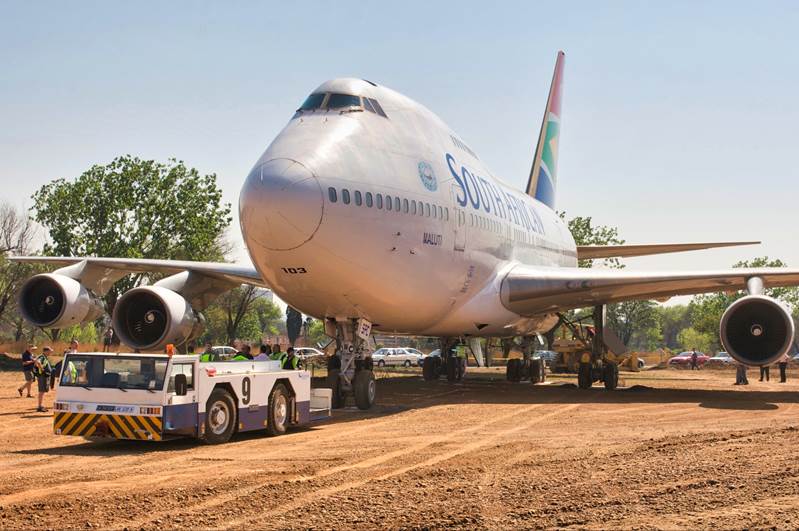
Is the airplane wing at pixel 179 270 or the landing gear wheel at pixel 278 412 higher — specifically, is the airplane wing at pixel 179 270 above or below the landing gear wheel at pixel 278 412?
above

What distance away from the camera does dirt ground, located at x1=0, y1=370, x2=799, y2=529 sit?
8.05 m

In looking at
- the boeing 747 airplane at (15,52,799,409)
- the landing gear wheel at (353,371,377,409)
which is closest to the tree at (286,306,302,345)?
the boeing 747 airplane at (15,52,799,409)

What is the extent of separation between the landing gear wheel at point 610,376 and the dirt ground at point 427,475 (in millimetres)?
9326

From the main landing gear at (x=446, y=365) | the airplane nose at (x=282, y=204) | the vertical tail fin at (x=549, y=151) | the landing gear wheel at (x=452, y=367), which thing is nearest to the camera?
the airplane nose at (x=282, y=204)

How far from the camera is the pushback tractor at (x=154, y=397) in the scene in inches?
494

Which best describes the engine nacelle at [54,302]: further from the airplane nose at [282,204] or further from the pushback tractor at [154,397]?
the pushback tractor at [154,397]

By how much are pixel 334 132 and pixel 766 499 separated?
10669 millimetres

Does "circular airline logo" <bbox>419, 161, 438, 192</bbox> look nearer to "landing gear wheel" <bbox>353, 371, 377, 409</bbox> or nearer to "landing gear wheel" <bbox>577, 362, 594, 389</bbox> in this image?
"landing gear wheel" <bbox>353, 371, 377, 409</bbox>

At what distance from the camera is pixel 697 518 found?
26.2 feet

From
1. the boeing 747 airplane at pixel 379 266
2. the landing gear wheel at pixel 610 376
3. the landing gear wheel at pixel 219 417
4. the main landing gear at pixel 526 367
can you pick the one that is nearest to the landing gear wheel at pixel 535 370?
the main landing gear at pixel 526 367

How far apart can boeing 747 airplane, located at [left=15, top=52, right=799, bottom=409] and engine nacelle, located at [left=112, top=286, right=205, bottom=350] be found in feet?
0.11

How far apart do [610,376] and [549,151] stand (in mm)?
13661

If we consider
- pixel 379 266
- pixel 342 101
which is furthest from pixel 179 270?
pixel 379 266

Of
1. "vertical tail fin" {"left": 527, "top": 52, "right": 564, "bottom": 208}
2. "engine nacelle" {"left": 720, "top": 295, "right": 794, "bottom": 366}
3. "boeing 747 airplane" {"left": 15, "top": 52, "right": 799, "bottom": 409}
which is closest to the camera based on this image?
"boeing 747 airplane" {"left": 15, "top": 52, "right": 799, "bottom": 409}
